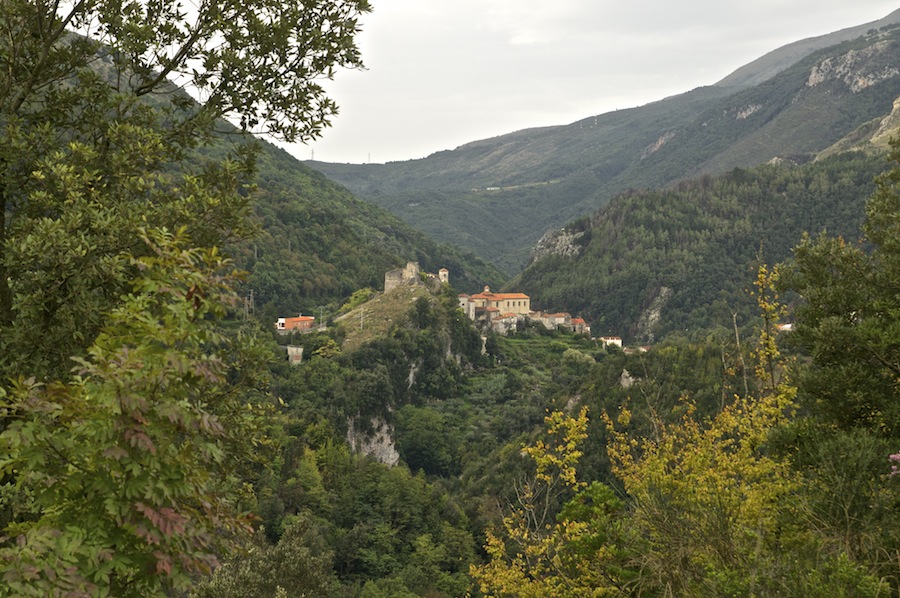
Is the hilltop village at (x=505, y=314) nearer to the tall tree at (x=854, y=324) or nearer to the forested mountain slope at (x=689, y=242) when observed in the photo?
the forested mountain slope at (x=689, y=242)

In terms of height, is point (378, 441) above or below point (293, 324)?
below

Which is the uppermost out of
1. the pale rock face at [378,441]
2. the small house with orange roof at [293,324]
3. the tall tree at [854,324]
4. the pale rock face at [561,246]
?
the tall tree at [854,324]

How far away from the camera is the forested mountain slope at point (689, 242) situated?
159 m

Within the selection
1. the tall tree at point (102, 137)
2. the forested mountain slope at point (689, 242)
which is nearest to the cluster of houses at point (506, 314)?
the forested mountain slope at point (689, 242)

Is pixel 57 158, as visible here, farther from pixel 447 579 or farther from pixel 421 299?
pixel 421 299

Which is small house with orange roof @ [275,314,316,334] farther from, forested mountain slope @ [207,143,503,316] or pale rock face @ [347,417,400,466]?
pale rock face @ [347,417,400,466]

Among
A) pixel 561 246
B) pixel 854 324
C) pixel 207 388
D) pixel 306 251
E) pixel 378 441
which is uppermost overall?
pixel 306 251

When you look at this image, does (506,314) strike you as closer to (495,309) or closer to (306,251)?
(495,309)

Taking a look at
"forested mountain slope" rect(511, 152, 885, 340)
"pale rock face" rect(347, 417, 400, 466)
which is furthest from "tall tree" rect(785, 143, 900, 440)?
"forested mountain slope" rect(511, 152, 885, 340)

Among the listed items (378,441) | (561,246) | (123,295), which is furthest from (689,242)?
(123,295)

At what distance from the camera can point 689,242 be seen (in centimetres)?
17400

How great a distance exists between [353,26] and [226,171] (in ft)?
8.63

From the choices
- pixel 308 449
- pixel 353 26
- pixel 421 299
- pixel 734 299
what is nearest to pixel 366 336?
pixel 421 299

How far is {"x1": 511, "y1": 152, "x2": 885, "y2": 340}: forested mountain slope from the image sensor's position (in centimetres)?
15875
